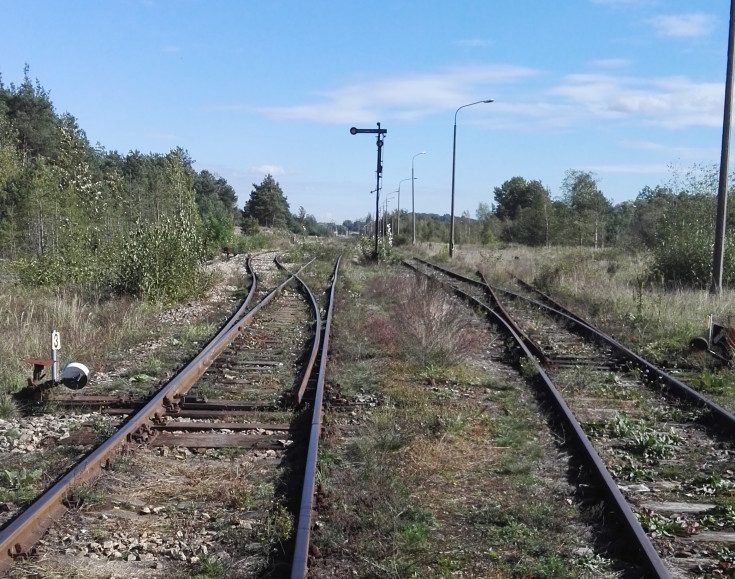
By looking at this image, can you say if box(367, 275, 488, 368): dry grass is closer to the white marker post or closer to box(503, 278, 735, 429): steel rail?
box(503, 278, 735, 429): steel rail

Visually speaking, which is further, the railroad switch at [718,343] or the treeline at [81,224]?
the treeline at [81,224]

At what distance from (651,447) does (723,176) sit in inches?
484

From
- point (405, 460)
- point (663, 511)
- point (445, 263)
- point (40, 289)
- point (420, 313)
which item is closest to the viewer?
point (663, 511)

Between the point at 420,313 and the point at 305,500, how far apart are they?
735cm

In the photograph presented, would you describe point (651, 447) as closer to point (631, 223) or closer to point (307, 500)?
point (307, 500)

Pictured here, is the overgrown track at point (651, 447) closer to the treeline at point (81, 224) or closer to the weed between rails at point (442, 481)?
the weed between rails at point (442, 481)

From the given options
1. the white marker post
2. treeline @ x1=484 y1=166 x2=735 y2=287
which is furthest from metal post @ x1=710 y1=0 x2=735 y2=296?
the white marker post

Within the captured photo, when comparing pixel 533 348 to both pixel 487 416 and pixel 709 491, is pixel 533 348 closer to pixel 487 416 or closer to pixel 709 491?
pixel 487 416

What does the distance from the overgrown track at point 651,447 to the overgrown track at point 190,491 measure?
7.25ft

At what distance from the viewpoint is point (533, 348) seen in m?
11.6

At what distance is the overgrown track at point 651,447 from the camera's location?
4777 millimetres

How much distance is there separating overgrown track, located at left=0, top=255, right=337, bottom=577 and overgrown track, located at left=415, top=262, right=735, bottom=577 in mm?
2211

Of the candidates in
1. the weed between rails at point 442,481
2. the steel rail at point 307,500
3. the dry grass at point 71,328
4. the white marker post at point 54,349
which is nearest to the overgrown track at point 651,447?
the weed between rails at point 442,481

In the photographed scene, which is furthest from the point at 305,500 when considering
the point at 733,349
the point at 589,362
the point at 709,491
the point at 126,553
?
the point at 733,349
